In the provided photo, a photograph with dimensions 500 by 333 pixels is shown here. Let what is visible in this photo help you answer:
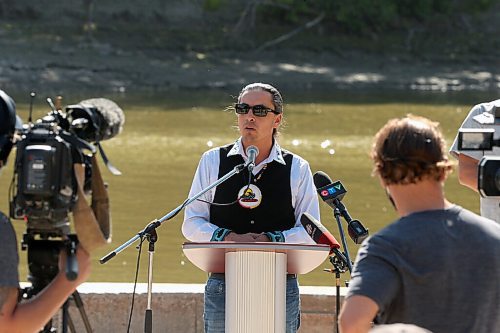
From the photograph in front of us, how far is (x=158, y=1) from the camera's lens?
1687 inches

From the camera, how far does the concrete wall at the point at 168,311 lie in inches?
247

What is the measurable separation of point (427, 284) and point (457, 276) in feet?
0.25

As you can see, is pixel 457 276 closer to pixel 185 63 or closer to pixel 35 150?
pixel 35 150

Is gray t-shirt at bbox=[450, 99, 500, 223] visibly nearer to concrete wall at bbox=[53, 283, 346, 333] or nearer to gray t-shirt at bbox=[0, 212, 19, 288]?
concrete wall at bbox=[53, 283, 346, 333]

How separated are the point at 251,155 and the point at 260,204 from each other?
0.83 ft

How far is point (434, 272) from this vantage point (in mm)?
3307

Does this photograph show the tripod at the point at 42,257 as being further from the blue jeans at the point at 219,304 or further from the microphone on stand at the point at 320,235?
the blue jeans at the point at 219,304

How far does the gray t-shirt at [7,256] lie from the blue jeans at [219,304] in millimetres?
1742

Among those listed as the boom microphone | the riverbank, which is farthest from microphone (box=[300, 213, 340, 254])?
the riverbank

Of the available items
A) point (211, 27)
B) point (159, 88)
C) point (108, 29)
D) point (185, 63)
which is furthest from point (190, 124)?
point (211, 27)

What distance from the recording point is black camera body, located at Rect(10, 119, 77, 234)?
3262mm

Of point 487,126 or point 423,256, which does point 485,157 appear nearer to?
point 423,256

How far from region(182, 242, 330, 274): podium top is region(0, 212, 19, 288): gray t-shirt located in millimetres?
1413

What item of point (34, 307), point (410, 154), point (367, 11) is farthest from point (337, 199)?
point (367, 11)
